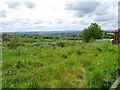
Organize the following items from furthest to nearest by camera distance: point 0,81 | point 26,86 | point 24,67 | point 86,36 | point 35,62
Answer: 1. point 86,36
2. point 35,62
3. point 24,67
4. point 0,81
5. point 26,86

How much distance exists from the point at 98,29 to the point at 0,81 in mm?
50358

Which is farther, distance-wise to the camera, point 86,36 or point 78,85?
point 86,36

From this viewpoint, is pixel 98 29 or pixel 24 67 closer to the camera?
pixel 24 67

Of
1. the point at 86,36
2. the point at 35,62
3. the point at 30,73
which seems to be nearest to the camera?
the point at 30,73

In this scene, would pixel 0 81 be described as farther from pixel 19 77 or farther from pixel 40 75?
pixel 40 75

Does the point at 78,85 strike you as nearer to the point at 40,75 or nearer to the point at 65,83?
the point at 65,83

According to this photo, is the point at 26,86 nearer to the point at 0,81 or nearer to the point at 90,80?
the point at 0,81

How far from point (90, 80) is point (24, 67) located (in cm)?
305

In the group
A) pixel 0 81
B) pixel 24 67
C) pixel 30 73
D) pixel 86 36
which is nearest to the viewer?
pixel 0 81

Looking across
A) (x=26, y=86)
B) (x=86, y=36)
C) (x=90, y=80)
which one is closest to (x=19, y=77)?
(x=26, y=86)

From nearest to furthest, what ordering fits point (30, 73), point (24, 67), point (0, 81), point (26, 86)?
1. point (26, 86)
2. point (0, 81)
3. point (30, 73)
4. point (24, 67)

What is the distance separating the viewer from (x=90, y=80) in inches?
218

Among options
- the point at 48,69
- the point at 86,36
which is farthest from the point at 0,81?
the point at 86,36

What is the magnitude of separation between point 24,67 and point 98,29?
4854 cm
